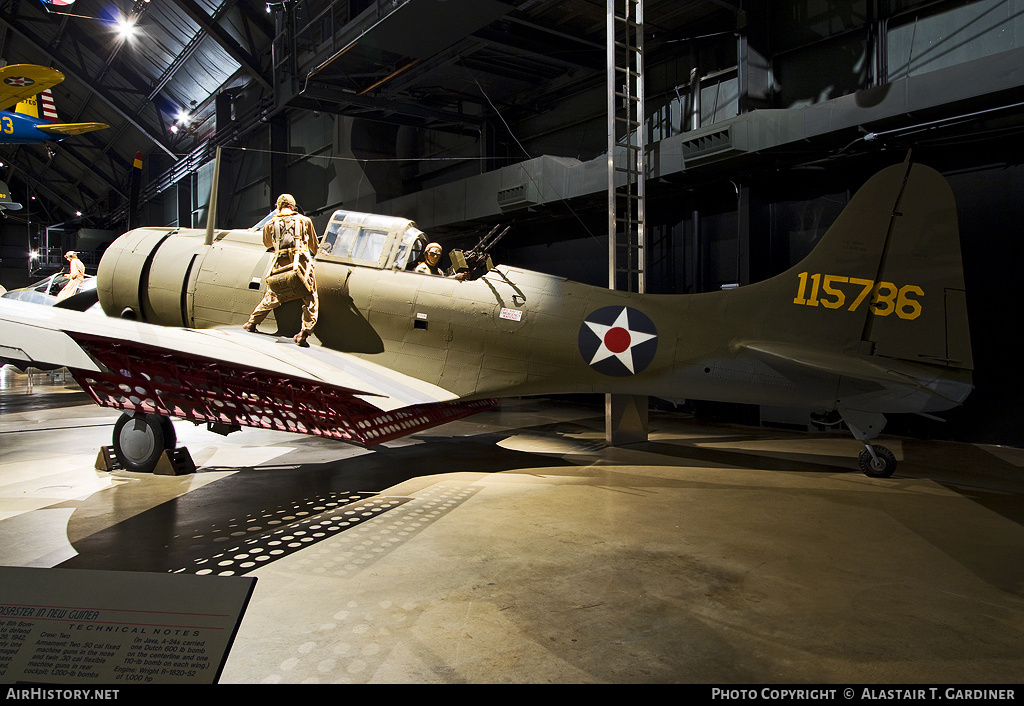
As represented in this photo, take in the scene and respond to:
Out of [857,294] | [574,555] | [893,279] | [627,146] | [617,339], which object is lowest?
[574,555]

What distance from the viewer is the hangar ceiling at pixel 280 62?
31.8ft

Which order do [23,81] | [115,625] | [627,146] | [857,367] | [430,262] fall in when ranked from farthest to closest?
[23,81] < [627,146] < [430,262] < [857,367] < [115,625]

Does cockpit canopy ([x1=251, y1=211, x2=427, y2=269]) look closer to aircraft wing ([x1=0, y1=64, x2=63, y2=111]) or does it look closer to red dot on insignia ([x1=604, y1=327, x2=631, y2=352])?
red dot on insignia ([x1=604, y1=327, x2=631, y2=352])

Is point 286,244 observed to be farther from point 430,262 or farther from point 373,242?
point 430,262

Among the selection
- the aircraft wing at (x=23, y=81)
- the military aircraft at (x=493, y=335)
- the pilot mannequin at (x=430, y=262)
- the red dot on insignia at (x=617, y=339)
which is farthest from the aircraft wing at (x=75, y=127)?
the red dot on insignia at (x=617, y=339)

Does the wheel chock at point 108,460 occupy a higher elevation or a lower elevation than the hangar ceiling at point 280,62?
lower

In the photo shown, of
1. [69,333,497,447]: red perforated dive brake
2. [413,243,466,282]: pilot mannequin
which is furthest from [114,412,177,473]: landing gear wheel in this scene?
[413,243,466,282]: pilot mannequin

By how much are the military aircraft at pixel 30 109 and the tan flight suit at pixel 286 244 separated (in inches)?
273

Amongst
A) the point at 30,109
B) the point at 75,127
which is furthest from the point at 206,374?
the point at 30,109

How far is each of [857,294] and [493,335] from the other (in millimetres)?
3384

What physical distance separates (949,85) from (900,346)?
3.38 meters

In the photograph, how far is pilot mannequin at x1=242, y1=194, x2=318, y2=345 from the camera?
17.7ft

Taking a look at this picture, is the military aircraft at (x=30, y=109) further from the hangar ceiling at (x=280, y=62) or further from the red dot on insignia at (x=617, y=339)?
the red dot on insignia at (x=617, y=339)

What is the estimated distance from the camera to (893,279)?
512 cm
